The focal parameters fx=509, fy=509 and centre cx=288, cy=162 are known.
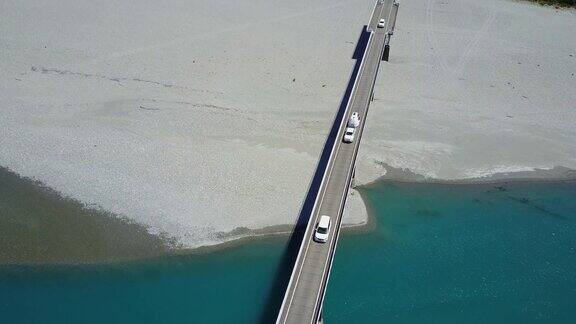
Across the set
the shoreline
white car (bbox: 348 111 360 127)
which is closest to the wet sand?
the shoreline

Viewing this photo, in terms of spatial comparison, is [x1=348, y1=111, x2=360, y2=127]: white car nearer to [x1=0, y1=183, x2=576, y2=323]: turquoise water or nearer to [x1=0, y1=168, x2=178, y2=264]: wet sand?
[x1=0, y1=183, x2=576, y2=323]: turquoise water

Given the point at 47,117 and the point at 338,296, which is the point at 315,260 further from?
the point at 47,117

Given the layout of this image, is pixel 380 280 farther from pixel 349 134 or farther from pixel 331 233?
pixel 349 134

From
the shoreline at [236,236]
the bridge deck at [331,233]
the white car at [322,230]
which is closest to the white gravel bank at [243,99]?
the shoreline at [236,236]

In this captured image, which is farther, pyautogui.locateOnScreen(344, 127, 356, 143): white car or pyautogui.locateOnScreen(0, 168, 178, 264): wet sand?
pyautogui.locateOnScreen(344, 127, 356, 143): white car

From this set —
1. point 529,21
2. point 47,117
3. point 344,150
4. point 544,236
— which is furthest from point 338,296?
point 529,21

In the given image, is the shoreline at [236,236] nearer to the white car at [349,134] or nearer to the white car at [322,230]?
the white car at [349,134]
